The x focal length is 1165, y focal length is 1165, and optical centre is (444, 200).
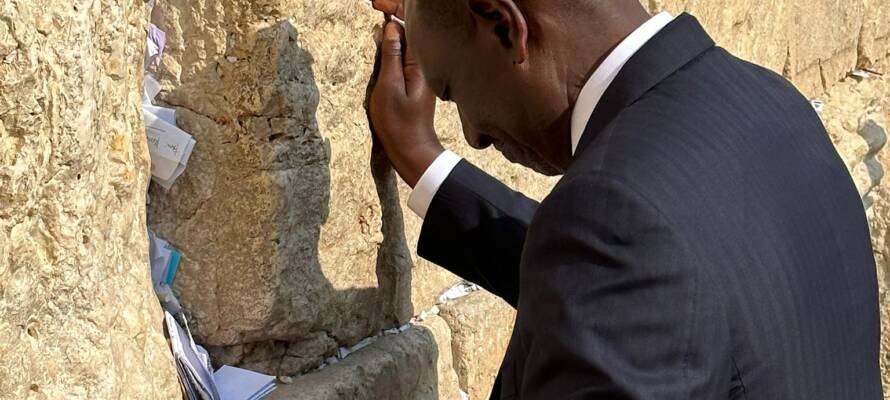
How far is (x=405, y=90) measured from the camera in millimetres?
2068

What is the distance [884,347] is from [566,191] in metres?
3.45

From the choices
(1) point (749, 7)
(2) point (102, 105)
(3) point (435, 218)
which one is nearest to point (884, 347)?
(1) point (749, 7)

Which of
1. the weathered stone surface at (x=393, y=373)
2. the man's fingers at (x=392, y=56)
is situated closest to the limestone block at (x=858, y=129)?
the weathered stone surface at (x=393, y=373)

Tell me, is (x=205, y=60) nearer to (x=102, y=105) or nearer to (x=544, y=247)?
(x=102, y=105)

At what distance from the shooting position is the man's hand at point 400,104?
205 centimetres

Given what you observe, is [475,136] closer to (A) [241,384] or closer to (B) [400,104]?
(B) [400,104]

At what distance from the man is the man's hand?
0.36 metres

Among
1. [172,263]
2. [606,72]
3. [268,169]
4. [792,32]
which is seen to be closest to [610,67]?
[606,72]

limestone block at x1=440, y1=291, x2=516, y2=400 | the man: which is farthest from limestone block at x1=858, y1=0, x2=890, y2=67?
the man

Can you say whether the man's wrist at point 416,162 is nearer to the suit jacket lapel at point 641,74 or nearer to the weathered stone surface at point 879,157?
the suit jacket lapel at point 641,74

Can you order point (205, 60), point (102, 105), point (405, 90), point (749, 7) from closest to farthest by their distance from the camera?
point (102, 105) < point (205, 60) < point (405, 90) < point (749, 7)

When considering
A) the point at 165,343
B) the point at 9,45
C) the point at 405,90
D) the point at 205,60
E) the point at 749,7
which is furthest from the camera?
the point at 749,7

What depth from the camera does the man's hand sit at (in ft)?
6.73

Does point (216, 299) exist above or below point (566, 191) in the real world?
below
